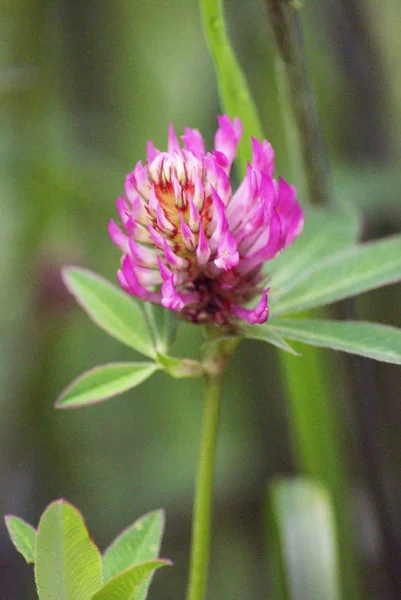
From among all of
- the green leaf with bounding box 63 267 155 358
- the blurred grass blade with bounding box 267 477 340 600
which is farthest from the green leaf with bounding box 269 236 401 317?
the blurred grass blade with bounding box 267 477 340 600

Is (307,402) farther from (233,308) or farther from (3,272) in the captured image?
(3,272)

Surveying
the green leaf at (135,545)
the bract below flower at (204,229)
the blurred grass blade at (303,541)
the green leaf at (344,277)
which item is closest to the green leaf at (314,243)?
the green leaf at (344,277)

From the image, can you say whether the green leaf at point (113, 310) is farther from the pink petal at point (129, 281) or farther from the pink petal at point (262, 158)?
the pink petal at point (262, 158)

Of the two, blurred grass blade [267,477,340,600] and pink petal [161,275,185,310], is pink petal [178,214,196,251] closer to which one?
pink petal [161,275,185,310]

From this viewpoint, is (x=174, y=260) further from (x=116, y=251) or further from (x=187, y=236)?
(x=116, y=251)

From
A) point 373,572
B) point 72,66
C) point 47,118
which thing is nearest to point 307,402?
point 373,572
